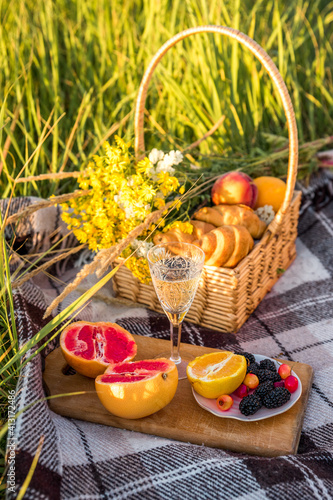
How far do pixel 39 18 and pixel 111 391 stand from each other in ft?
8.62

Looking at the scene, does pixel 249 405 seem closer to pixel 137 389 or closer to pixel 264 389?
pixel 264 389

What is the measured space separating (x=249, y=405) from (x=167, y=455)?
270 millimetres

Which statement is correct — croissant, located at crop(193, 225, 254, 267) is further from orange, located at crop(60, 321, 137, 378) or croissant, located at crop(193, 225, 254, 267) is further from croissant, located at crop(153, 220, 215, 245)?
orange, located at crop(60, 321, 137, 378)

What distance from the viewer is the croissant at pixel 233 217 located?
2014mm

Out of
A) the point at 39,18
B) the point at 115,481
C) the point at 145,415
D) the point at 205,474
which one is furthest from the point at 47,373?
the point at 39,18

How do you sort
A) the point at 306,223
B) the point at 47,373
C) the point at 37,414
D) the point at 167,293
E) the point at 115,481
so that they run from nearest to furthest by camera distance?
the point at 115,481, the point at 37,414, the point at 167,293, the point at 47,373, the point at 306,223

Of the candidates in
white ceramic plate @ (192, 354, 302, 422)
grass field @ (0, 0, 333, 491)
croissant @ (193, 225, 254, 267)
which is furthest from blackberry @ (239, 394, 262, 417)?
grass field @ (0, 0, 333, 491)

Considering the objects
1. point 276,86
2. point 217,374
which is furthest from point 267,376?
point 276,86

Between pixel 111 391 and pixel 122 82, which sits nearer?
pixel 111 391

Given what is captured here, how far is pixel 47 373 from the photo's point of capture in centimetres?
167

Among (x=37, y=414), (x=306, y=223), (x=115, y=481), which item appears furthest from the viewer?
(x=306, y=223)

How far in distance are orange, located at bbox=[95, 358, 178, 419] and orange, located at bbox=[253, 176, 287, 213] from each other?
1.04 meters

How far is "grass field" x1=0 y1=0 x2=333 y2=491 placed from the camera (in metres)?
2.77

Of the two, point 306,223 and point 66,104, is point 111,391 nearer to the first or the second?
point 306,223
